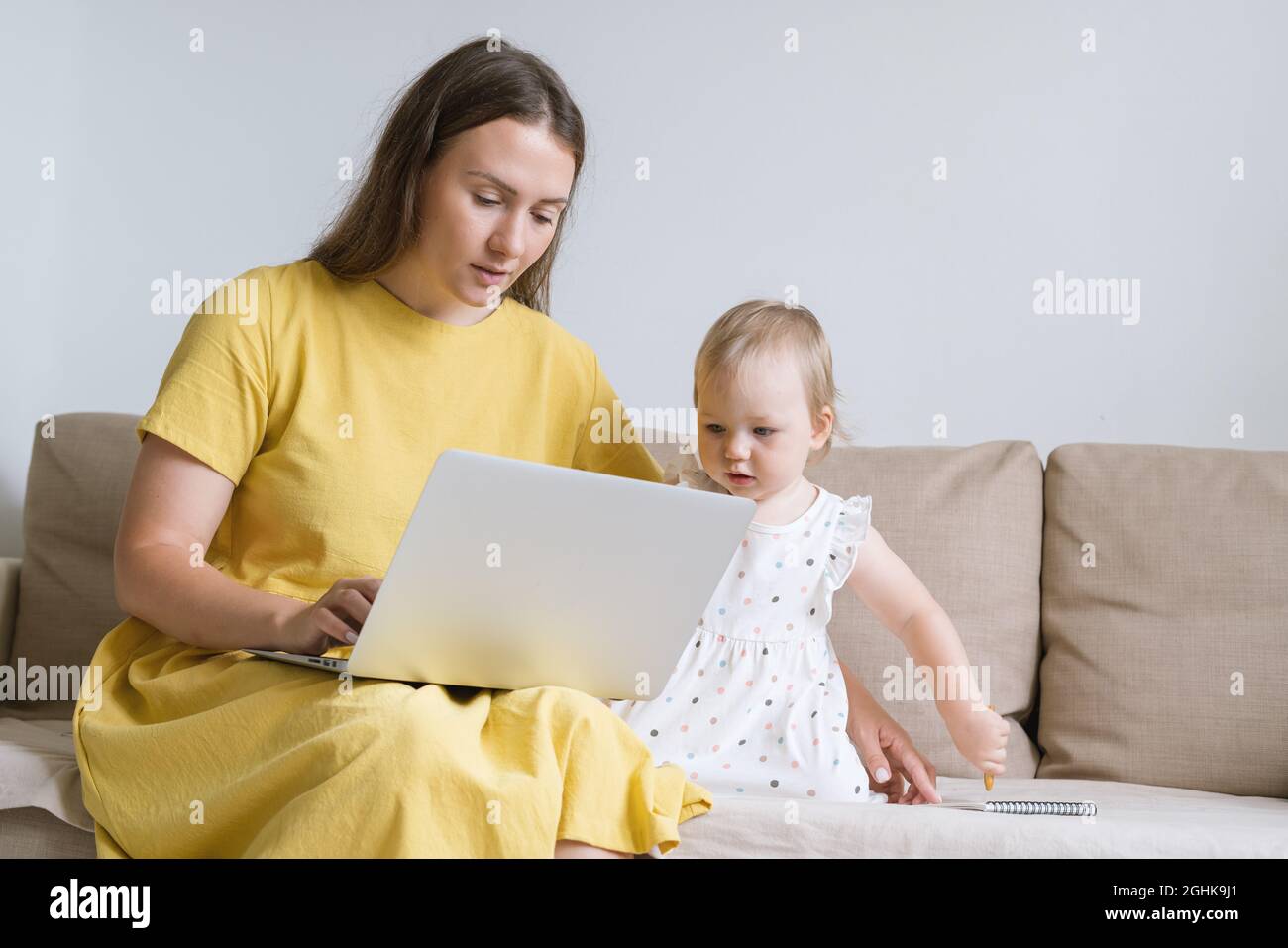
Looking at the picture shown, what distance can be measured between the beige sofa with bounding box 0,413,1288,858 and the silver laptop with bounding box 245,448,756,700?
61 centimetres

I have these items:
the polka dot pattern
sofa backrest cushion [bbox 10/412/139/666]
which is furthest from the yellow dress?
sofa backrest cushion [bbox 10/412/139/666]

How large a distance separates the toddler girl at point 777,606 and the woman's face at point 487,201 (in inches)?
10.4

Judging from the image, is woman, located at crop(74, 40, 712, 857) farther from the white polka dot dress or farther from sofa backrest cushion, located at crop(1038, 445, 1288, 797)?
sofa backrest cushion, located at crop(1038, 445, 1288, 797)

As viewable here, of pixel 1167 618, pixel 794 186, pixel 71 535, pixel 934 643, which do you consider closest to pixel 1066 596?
pixel 1167 618

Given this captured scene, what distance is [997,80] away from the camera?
2.28 m

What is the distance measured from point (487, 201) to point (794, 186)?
105 centimetres

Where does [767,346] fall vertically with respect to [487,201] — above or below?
below

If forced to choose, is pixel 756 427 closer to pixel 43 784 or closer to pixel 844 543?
pixel 844 543

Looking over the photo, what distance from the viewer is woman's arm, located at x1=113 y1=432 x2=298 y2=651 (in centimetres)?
123

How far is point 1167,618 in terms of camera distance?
5.83 ft

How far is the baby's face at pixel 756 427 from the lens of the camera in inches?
57.9

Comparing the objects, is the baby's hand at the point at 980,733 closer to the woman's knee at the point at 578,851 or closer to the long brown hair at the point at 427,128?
the woman's knee at the point at 578,851
